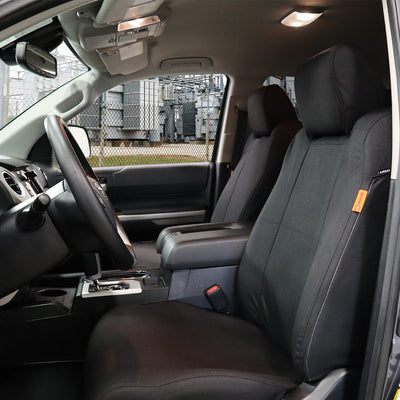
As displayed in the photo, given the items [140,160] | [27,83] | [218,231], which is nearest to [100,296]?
[218,231]

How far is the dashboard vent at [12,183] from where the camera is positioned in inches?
65.2

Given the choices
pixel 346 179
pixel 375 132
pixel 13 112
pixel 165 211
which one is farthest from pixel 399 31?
pixel 165 211

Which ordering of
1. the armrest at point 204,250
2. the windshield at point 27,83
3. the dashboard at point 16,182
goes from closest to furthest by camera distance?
the dashboard at point 16,182 < the windshield at point 27,83 < the armrest at point 204,250

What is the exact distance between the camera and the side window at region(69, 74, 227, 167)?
3.13m

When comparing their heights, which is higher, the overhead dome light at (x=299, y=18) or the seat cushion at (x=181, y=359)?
the overhead dome light at (x=299, y=18)

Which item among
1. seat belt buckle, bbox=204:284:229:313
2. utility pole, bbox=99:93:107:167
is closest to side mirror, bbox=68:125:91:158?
utility pole, bbox=99:93:107:167

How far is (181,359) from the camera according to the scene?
1.23 m

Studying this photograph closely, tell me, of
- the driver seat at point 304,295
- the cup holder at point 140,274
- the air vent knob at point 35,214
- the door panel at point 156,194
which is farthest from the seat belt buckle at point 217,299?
the door panel at point 156,194

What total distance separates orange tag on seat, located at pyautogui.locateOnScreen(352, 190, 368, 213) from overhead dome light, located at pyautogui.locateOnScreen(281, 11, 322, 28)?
1.19 metres

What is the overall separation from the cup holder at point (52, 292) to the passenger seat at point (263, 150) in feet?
1.63

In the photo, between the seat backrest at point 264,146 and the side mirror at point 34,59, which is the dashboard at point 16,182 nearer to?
the side mirror at point 34,59

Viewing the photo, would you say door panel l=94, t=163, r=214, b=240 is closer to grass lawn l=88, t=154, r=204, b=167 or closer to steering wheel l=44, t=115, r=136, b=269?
grass lawn l=88, t=154, r=204, b=167

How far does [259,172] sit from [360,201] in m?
1.21

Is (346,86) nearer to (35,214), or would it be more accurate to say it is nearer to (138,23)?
(35,214)
